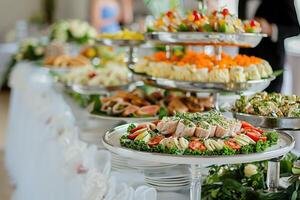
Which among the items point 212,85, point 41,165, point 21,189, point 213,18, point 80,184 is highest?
point 213,18

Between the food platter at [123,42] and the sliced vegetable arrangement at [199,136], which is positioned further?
the food platter at [123,42]

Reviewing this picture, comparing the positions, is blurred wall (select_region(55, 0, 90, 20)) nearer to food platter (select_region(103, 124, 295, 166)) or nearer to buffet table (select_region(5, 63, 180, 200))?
buffet table (select_region(5, 63, 180, 200))

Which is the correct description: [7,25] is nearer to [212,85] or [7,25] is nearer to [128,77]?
[128,77]

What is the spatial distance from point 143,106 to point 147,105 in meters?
0.02

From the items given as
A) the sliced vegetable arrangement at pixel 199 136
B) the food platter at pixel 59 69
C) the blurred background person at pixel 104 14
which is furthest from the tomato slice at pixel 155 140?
the blurred background person at pixel 104 14

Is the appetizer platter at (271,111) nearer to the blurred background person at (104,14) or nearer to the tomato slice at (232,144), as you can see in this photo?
the tomato slice at (232,144)

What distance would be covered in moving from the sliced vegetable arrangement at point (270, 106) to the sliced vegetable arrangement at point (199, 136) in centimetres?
11

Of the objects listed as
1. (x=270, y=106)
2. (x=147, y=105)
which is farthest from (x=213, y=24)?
(x=270, y=106)

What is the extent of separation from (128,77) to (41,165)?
1.88ft

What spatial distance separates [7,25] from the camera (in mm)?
7879

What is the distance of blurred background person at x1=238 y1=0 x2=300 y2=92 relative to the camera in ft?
9.11

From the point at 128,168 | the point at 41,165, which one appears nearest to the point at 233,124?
the point at 128,168

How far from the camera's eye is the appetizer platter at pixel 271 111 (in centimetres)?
127

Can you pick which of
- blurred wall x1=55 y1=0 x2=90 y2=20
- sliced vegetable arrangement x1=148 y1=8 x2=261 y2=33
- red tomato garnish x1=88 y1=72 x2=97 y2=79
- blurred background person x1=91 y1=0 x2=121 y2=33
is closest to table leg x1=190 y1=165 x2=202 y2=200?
sliced vegetable arrangement x1=148 y1=8 x2=261 y2=33
